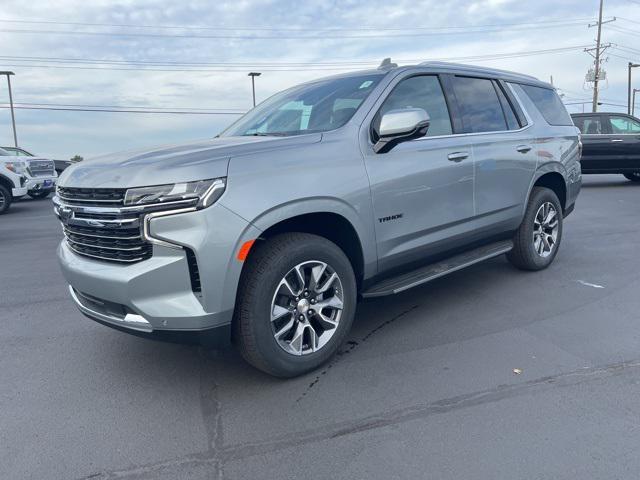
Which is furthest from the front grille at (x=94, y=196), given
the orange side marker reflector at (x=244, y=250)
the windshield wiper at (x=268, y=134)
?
the windshield wiper at (x=268, y=134)

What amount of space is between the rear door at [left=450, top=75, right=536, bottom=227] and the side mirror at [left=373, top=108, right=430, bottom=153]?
3.54ft

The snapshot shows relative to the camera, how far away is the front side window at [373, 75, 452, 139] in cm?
400

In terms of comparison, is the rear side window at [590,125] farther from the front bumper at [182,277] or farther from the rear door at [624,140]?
the front bumper at [182,277]

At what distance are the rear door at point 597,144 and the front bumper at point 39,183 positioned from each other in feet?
45.1

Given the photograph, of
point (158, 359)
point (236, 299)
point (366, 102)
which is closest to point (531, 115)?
point (366, 102)

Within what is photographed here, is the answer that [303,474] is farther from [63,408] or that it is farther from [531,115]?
[531,115]

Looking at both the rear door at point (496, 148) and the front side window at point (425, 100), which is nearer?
the front side window at point (425, 100)

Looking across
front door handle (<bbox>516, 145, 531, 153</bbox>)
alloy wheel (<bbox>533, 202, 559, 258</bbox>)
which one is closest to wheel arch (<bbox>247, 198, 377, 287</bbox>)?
front door handle (<bbox>516, 145, 531, 153</bbox>)

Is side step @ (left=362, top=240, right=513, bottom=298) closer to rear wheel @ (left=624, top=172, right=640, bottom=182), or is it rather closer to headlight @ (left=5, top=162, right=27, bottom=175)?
rear wheel @ (left=624, top=172, right=640, bottom=182)

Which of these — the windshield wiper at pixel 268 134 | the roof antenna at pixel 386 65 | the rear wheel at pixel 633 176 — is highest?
the roof antenna at pixel 386 65

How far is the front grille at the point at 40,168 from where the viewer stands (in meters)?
14.1

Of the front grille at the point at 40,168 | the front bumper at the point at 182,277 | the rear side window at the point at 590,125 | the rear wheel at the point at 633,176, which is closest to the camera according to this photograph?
the front bumper at the point at 182,277

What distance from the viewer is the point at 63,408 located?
3.14m

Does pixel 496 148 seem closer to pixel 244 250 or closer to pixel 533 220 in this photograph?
pixel 533 220
